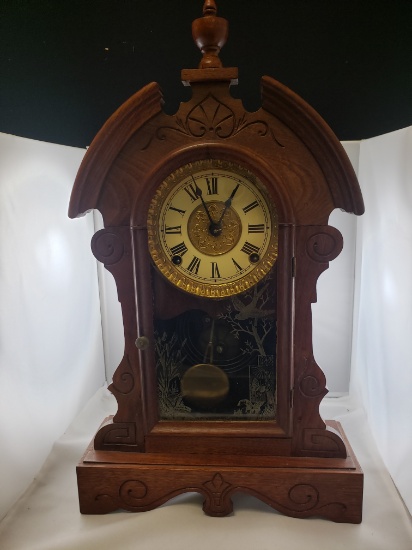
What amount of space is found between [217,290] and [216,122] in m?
0.34

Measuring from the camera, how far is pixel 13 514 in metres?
1.03

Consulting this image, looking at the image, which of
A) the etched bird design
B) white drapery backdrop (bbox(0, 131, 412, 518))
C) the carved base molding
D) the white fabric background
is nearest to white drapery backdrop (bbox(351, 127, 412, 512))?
white drapery backdrop (bbox(0, 131, 412, 518))

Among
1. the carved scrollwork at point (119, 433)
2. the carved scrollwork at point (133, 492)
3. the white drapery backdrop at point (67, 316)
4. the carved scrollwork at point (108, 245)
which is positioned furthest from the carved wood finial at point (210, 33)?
the carved scrollwork at point (133, 492)

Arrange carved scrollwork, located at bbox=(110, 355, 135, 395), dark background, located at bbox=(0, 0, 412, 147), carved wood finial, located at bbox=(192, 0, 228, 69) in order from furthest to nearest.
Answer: dark background, located at bbox=(0, 0, 412, 147)
carved scrollwork, located at bbox=(110, 355, 135, 395)
carved wood finial, located at bbox=(192, 0, 228, 69)

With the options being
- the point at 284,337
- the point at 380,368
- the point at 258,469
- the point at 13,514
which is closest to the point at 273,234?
the point at 284,337

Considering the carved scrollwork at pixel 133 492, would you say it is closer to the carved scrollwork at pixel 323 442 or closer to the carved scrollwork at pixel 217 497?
the carved scrollwork at pixel 217 497

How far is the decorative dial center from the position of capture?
0.96m

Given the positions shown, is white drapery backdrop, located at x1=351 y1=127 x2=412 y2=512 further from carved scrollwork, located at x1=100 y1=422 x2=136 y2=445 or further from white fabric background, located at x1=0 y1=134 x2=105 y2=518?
white fabric background, located at x1=0 y1=134 x2=105 y2=518

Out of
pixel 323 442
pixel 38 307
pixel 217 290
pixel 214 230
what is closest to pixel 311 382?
pixel 323 442

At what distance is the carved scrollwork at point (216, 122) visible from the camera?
0.92m

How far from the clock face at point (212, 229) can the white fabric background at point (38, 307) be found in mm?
382

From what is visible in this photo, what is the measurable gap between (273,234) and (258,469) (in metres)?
0.49

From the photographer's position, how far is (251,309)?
0.99 meters

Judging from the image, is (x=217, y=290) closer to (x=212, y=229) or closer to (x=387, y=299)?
(x=212, y=229)
